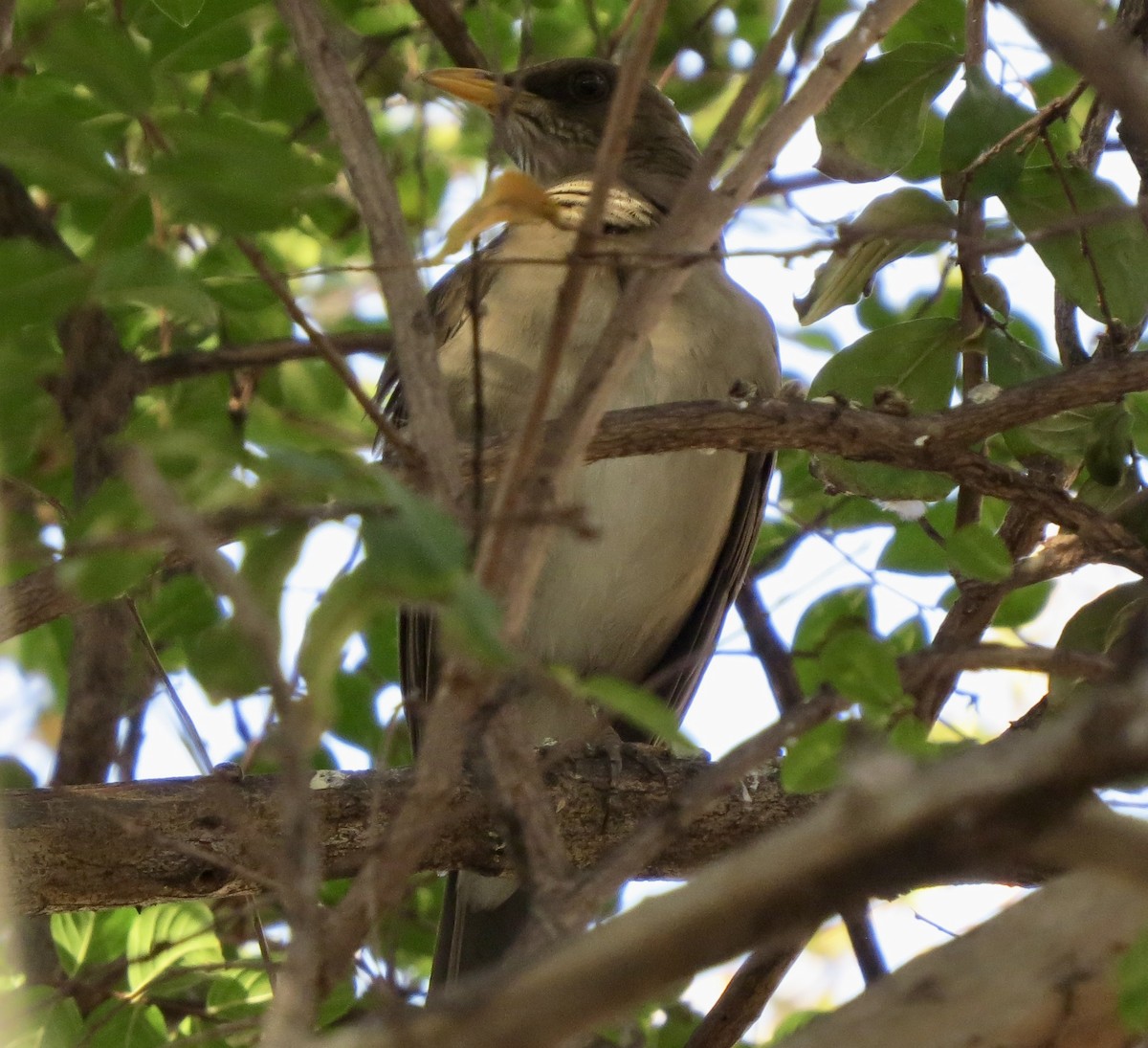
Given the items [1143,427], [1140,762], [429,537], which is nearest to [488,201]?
[429,537]

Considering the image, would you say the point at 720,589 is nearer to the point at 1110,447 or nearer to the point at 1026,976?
the point at 1110,447

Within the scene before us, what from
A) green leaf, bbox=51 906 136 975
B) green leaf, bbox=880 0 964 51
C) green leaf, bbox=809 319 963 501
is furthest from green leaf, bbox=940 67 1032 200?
green leaf, bbox=51 906 136 975

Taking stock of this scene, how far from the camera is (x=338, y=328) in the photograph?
514 cm

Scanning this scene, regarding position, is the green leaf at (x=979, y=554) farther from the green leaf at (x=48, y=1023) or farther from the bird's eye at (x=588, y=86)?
the bird's eye at (x=588, y=86)

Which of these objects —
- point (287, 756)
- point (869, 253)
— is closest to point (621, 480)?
point (869, 253)

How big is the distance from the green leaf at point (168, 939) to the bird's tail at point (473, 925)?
2.31 ft

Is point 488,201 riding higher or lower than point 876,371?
lower

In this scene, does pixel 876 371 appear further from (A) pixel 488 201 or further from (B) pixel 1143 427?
(A) pixel 488 201

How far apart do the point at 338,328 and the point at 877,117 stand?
237cm

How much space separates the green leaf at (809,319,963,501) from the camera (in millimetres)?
3414

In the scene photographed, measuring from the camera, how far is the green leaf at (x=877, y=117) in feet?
10.6

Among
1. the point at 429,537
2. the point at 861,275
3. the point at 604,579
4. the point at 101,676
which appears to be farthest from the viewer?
the point at 604,579

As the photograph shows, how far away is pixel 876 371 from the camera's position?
136 inches

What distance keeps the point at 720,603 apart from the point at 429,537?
346cm
